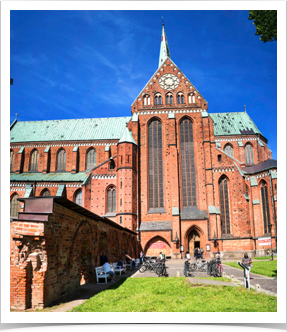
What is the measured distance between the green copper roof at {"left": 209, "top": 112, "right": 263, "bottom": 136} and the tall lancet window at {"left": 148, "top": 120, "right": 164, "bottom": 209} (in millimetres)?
14716

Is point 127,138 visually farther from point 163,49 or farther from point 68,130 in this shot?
point 163,49

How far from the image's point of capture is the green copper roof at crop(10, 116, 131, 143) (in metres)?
47.8

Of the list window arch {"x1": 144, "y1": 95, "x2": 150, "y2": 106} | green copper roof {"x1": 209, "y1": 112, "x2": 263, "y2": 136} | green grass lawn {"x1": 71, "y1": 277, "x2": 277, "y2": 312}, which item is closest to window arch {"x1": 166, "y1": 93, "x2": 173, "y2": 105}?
window arch {"x1": 144, "y1": 95, "x2": 150, "y2": 106}

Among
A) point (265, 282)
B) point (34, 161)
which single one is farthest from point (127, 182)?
point (265, 282)

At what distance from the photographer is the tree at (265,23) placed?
12012 mm

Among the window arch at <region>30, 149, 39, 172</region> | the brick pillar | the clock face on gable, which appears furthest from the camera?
the window arch at <region>30, 149, 39, 172</region>

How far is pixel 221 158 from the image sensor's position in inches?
1497

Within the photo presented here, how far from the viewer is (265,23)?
1253 centimetres

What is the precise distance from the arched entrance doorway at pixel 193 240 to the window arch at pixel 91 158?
18.4 m

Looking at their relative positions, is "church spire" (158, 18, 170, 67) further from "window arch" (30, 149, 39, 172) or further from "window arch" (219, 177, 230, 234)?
"window arch" (219, 177, 230, 234)

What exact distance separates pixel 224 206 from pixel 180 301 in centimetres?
2834

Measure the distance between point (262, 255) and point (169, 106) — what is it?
21.7 meters

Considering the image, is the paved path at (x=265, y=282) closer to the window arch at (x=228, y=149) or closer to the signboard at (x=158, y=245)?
the signboard at (x=158, y=245)
